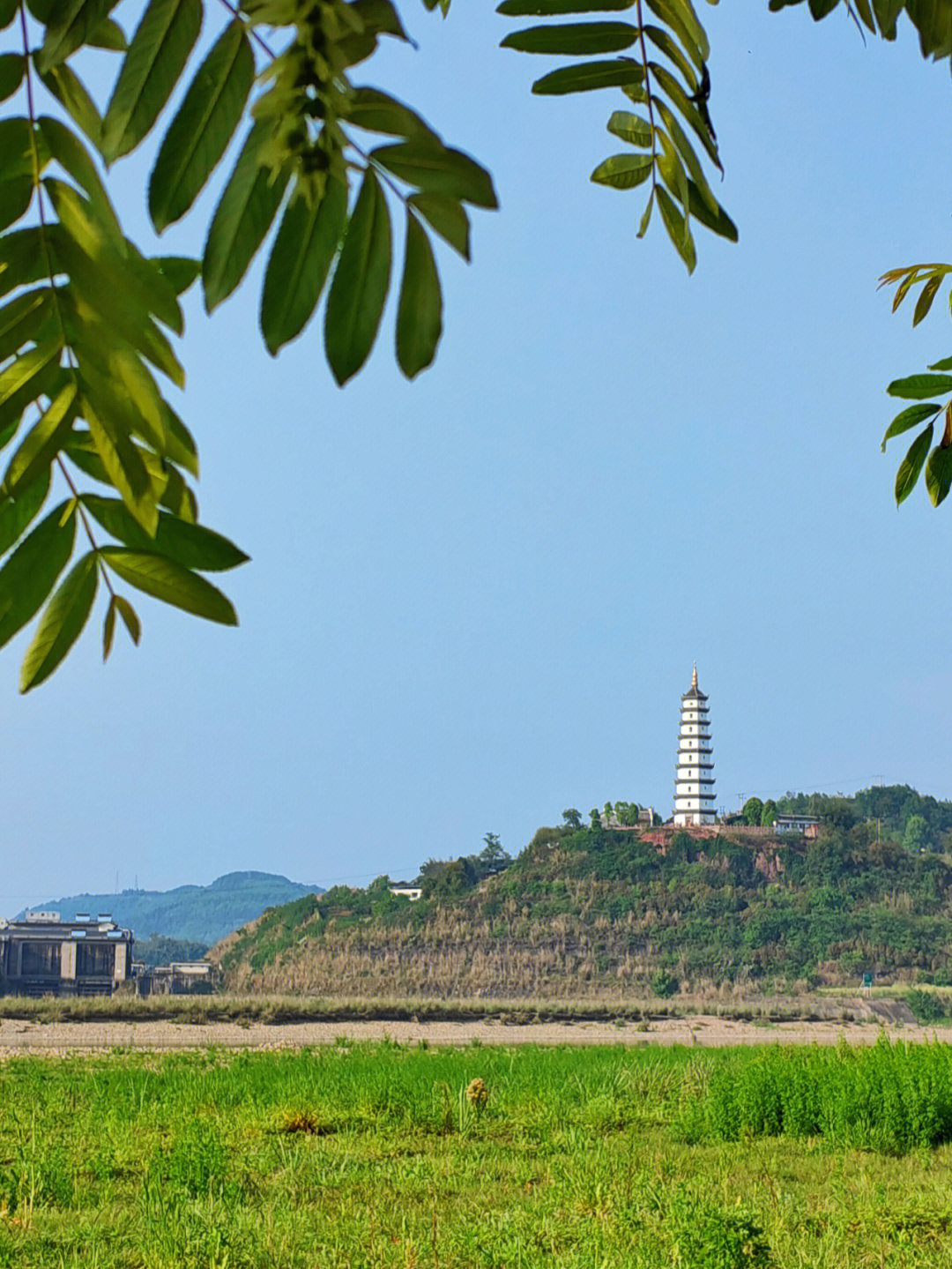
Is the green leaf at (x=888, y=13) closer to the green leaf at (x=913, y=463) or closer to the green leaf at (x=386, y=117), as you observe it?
the green leaf at (x=386, y=117)

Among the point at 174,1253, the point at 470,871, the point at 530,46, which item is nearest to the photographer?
the point at 530,46

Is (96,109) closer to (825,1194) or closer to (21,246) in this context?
(21,246)

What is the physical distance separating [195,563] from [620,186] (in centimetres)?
49

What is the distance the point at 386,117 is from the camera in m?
0.55

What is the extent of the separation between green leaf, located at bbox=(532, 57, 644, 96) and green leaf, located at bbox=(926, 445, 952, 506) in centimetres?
101

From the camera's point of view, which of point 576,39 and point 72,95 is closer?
point 72,95

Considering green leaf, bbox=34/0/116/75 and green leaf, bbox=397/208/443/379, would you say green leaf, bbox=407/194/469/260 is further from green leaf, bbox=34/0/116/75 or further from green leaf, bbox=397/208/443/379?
green leaf, bbox=34/0/116/75

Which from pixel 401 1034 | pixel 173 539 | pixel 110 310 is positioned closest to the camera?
pixel 110 310

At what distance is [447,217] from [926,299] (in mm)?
1527

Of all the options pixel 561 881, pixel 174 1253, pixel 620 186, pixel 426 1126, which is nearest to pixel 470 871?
pixel 561 881

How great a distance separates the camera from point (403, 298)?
0.58 m

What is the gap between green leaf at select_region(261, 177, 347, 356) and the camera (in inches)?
21.9

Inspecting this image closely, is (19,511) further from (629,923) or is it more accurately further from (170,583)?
(629,923)

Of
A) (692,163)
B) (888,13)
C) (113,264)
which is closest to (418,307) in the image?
(113,264)
